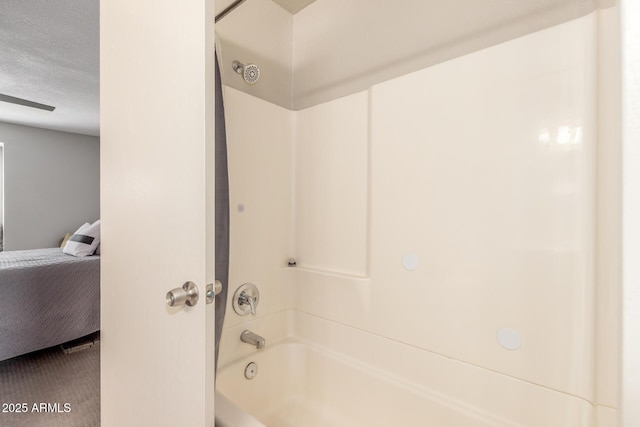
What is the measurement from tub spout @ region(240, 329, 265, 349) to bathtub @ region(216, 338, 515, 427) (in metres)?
0.09

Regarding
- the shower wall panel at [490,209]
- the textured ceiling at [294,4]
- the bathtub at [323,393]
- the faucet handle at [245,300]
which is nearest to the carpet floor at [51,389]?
the bathtub at [323,393]

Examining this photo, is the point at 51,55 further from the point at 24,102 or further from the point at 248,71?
the point at 248,71

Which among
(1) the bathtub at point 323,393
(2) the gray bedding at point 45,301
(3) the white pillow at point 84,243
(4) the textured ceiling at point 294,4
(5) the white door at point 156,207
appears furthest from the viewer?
(3) the white pillow at point 84,243

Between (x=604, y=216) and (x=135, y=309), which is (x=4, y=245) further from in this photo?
(x=604, y=216)

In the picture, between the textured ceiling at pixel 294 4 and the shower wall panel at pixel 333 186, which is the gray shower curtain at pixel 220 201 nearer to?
the shower wall panel at pixel 333 186

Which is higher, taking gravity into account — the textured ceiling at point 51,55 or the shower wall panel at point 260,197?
the textured ceiling at point 51,55

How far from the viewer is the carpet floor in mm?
1719

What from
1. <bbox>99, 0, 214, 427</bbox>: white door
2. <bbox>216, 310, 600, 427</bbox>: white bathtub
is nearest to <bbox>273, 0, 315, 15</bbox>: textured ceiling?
<bbox>99, 0, 214, 427</bbox>: white door

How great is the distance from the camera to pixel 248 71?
1454mm

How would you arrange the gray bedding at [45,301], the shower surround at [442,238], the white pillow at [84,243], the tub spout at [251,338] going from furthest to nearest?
1. the white pillow at [84,243]
2. the gray bedding at [45,301]
3. the tub spout at [251,338]
4. the shower surround at [442,238]

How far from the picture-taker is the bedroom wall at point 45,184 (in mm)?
4348

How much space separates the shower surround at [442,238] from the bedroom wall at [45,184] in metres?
5.07

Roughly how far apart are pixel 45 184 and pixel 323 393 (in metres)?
5.62

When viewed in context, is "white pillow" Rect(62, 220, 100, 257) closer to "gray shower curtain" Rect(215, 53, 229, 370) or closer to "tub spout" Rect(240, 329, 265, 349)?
"tub spout" Rect(240, 329, 265, 349)
